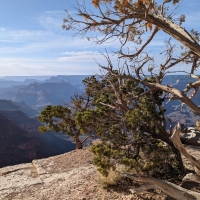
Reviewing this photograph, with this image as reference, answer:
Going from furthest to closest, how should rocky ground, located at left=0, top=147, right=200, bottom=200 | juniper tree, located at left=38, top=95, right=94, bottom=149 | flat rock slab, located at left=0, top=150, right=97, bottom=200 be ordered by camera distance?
1. juniper tree, located at left=38, top=95, right=94, bottom=149
2. flat rock slab, located at left=0, top=150, right=97, bottom=200
3. rocky ground, located at left=0, top=147, right=200, bottom=200

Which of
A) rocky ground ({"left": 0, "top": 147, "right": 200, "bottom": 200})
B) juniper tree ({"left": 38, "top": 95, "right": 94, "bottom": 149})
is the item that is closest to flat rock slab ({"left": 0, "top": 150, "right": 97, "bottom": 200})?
rocky ground ({"left": 0, "top": 147, "right": 200, "bottom": 200})

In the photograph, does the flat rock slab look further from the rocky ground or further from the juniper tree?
the juniper tree

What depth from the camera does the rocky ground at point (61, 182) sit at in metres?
8.22

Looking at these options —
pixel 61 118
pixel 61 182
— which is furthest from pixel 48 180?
pixel 61 118

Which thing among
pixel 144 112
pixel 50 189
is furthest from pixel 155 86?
pixel 50 189

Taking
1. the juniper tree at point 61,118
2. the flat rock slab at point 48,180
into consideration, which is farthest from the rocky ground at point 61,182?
the juniper tree at point 61,118

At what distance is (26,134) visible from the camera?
74.0 metres

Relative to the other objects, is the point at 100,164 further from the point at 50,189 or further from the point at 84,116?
the point at 50,189

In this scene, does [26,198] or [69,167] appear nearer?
[26,198]

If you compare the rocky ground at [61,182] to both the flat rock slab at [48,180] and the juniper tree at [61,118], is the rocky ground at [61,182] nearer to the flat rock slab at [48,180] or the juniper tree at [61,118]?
the flat rock slab at [48,180]

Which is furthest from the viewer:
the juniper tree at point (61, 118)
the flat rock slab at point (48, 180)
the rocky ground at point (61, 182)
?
the juniper tree at point (61, 118)

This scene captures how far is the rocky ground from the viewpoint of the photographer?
8219mm

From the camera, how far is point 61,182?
34.1 feet

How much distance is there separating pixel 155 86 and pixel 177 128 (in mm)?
2362
